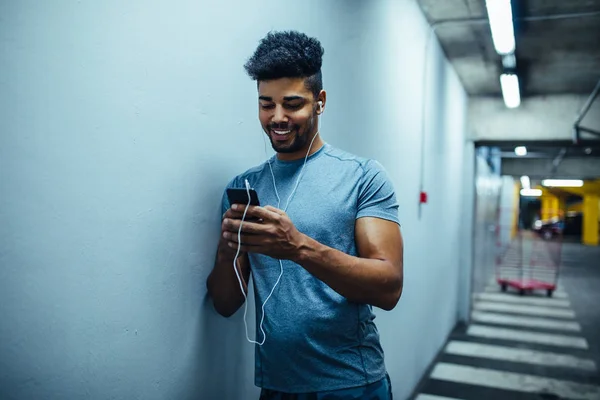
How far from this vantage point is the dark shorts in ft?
4.45

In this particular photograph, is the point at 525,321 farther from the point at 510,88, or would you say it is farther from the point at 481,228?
the point at 510,88

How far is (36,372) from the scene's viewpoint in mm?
979

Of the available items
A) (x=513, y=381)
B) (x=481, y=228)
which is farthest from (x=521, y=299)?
(x=513, y=381)

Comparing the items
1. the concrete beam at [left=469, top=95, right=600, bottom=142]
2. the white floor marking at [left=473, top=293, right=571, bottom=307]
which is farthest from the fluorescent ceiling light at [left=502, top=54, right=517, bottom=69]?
the white floor marking at [left=473, top=293, right=571, bottom=307]

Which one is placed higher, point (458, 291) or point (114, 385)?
point (114, 385)

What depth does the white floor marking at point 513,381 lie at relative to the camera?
4258mm

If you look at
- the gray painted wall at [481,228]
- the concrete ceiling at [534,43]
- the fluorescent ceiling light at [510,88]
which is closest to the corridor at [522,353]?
the gray painted wall at [481,228]

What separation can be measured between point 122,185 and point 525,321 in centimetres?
690

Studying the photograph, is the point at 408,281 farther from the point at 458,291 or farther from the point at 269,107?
the point at 458,291

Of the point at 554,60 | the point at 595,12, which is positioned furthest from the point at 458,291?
the point at 595,12

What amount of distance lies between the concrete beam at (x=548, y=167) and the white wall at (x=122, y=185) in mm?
15540

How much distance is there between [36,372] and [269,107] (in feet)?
2.78

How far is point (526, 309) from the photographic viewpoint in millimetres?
7715

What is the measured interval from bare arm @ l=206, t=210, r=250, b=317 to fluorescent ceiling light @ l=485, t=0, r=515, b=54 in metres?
2.55
